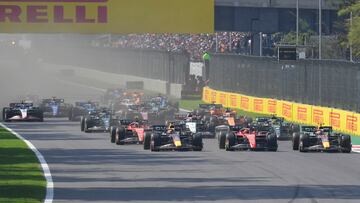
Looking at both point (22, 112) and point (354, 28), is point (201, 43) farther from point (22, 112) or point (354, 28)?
point (22, 112)

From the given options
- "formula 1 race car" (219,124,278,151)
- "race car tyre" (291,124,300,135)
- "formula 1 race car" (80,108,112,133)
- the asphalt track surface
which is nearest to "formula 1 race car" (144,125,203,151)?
the asphalt track surface

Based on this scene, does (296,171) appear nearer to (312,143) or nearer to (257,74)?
(312,143)

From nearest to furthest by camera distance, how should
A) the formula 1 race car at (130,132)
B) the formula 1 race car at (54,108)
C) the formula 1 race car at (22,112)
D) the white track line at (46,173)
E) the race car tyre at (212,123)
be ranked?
the white track line at (46,173) → the formula 1 race car at (130,132) → the race car tyre at (212,123) → the formula 1 race car at (22,112) → the formula 1 race car at (54,108)

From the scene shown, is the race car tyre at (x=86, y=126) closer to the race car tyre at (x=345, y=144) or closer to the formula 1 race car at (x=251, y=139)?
the formula 1 race car at (x=251, y=139)

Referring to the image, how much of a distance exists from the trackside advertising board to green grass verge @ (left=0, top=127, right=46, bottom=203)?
678 centimetres

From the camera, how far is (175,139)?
3678cm

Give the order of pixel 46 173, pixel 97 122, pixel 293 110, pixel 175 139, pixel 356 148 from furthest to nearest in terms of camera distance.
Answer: pixel 293 110 < pixel 97 122 < pixel 356 148 < pixel 175 139 < pixel 46 173

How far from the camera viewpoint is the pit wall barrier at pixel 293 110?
45625 mm

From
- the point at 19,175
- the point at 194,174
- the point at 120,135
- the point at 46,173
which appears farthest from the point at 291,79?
the point at 19,175

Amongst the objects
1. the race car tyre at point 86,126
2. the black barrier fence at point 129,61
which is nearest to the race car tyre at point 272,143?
the race car tyre at point 86,126

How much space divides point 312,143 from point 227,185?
10.4 meters

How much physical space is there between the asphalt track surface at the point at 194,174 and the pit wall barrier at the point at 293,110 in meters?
5.36

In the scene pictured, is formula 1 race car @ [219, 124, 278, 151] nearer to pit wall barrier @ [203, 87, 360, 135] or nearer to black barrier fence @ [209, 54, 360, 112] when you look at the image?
pit wall barrier @ [203, 87, 360, 135]

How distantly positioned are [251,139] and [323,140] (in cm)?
200
